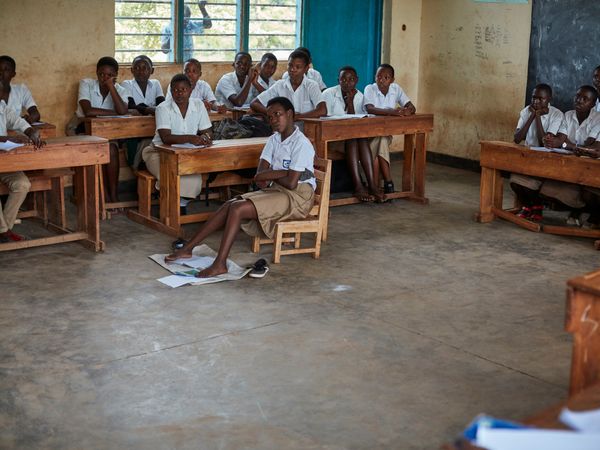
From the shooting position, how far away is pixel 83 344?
4.53 meters

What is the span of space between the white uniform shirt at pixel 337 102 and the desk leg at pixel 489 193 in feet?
4.82

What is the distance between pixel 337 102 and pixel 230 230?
277 centimetres

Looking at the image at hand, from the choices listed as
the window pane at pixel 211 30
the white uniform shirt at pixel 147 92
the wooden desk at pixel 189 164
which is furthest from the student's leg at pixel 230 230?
the window pane at pixel 211 30

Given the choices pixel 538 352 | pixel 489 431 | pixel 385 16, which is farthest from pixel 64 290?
pixel 385 16

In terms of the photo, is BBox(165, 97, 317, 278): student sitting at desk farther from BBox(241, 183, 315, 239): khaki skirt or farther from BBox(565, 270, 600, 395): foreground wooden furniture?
BBox(565, 270, 600, 395): foreground wooden furniture

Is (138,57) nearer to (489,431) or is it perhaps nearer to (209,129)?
(209,129)

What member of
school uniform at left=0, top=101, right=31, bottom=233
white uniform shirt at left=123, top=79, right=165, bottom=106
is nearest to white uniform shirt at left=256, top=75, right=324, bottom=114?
white uniform shirt at left=123, top=79, right=165, bottom=106

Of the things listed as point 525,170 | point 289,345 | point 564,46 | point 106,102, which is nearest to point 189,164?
point 106,102

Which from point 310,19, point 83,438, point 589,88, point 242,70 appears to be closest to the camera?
point 83,438

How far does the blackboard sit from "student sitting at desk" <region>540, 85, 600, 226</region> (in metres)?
1.48

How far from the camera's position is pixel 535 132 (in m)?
7.41

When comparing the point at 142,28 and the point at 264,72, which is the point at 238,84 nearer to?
the point at 264,72

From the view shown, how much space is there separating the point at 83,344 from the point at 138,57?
4.23 meters

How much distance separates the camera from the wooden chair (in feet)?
19.8
